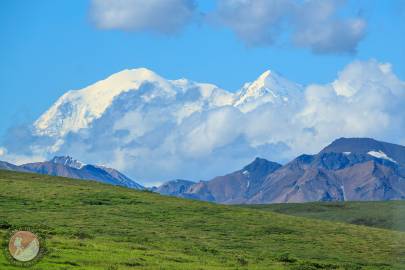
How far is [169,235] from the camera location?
337ft

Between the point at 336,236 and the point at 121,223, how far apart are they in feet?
83.4

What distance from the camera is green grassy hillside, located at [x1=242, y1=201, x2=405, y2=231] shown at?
162 metres

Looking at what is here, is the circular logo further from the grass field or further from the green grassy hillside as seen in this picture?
the green grassy hillside

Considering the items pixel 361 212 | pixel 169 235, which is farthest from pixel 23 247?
pixel 361 212

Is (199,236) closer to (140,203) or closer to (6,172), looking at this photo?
(140,203)
